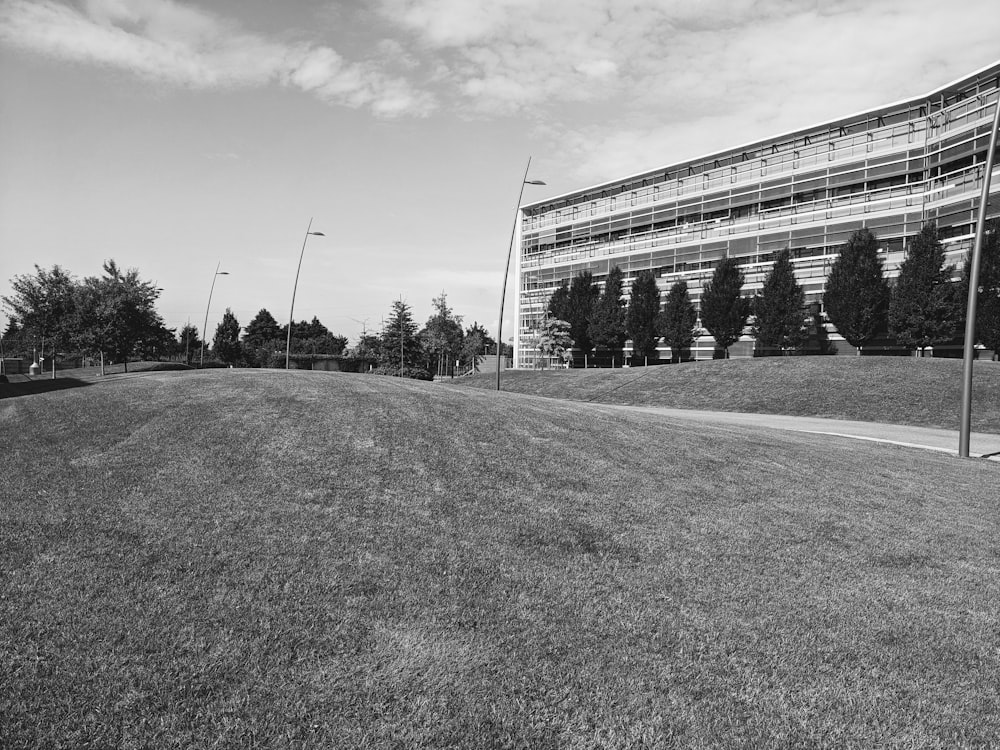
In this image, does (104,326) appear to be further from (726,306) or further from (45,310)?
(726,306)

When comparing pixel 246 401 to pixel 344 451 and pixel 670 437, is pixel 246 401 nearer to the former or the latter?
pixel 344 451

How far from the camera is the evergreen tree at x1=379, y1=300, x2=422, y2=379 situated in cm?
5238

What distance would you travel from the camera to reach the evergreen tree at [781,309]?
44281 mm

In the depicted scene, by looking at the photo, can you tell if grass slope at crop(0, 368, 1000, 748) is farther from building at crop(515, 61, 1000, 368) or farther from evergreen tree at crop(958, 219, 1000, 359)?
building at crop(515, 61, 1000, 368)

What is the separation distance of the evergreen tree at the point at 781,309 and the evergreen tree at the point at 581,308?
16.9m

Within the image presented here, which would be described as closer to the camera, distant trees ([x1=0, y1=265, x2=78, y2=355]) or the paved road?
the paved road

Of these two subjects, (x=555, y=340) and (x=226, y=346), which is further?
(x=226, y=346)

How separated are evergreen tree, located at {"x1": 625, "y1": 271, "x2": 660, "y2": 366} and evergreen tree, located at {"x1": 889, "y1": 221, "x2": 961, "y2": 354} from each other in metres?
18.9

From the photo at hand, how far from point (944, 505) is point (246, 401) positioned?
10.00 meters

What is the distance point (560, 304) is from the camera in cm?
6009

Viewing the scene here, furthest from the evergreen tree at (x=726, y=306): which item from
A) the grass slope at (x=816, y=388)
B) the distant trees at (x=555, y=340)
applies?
the distant trees at (x=555, y=340)

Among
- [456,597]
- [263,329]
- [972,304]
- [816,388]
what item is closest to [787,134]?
[816,388]

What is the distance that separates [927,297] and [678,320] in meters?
17.9

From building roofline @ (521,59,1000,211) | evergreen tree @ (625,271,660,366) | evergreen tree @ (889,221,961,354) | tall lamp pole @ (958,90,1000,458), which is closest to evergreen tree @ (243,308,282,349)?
building roofline @ (521,59,1000,211)
